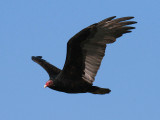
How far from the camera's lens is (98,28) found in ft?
28.7

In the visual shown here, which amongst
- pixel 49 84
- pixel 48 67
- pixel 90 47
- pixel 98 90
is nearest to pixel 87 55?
pixel 90 47

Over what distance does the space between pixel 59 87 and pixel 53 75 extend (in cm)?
86

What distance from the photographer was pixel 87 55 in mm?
8961

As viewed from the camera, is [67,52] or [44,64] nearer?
[67,52]

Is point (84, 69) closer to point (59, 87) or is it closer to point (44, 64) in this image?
point (59, 87)

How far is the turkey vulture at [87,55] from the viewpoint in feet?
28.6

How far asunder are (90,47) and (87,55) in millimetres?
176

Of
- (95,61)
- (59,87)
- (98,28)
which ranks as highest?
(98,28)

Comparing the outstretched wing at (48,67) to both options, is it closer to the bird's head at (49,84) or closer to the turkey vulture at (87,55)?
the bird's head at (49,84)

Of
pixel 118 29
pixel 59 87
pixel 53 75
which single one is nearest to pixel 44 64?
pixel 53 75

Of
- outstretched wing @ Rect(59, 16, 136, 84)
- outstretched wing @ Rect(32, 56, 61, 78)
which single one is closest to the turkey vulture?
outstretched wing @ Rect(59, 16, 136, 84)

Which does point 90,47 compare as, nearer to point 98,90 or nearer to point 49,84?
point 98,90

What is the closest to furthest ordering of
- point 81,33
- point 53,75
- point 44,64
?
point 81,33, point 53,75, point 44,64

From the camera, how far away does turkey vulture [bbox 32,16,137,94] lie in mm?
8719
